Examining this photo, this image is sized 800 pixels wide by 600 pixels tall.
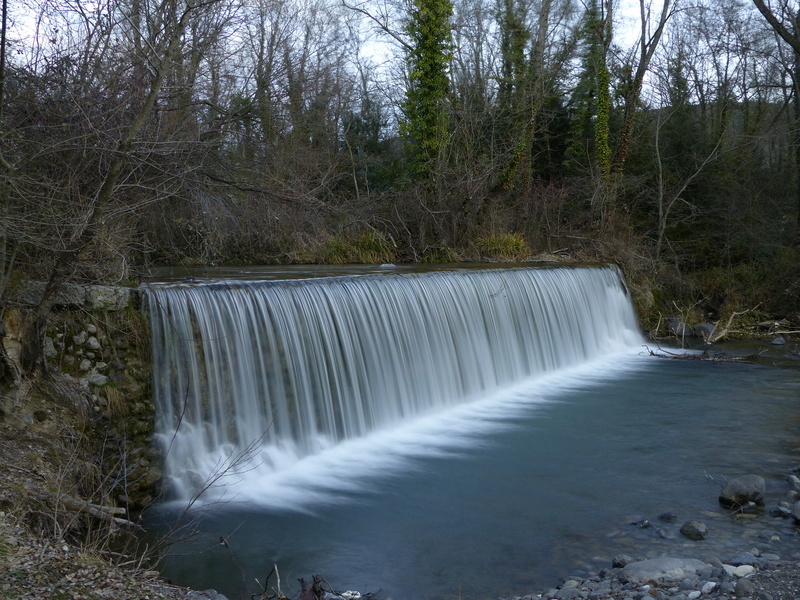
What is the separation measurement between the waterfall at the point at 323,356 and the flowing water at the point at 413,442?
23 mm

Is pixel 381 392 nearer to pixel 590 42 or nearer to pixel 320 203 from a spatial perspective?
pixel 320 203

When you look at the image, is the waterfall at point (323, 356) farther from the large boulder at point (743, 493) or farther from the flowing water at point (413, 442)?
the large boulder at point (743, 493)

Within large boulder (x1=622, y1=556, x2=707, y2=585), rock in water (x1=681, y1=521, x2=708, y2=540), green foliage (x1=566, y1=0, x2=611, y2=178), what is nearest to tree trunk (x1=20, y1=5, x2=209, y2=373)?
large boulder (x1=622, y1=556, x2=707, y2=585)

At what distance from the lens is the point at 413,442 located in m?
8.69

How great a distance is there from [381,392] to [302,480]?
2.19m

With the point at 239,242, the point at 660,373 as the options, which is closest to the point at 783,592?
the point at 660,373

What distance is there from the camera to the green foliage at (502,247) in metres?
17.5

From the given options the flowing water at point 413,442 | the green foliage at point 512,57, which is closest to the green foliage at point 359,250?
the flowing water at point 413,442

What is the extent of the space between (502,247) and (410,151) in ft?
16.9

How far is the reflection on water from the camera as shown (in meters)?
5.47

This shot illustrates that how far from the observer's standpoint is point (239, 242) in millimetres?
13344

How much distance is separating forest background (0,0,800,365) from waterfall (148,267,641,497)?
3.53 ft

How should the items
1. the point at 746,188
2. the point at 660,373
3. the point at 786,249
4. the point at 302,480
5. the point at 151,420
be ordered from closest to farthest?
1. the point at 151,420
2. the point at 302,480
3. the point at 660,373
4. the point at 786,249
5. the point at 746,188

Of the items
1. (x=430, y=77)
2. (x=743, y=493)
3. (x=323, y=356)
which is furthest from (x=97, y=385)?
(x=430, y=77)
